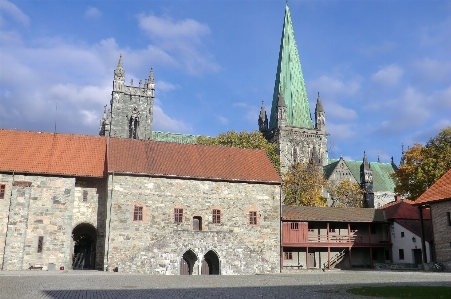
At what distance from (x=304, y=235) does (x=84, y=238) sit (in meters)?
21.0

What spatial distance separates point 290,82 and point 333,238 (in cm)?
4616

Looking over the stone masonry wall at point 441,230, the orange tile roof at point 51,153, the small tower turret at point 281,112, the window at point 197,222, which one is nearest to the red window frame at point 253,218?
the window at point 197,222

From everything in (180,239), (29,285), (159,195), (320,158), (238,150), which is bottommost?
(29,285)

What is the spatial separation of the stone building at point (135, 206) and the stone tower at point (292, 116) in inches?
1640

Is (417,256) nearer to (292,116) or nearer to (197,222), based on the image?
(197,222)

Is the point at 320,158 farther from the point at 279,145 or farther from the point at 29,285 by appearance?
the point at 29,285

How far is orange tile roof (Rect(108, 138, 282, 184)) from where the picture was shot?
35097 mm

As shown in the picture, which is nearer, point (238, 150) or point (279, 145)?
point (238, 150)

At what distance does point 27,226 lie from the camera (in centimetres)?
3262

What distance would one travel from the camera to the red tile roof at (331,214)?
41406 millimetres

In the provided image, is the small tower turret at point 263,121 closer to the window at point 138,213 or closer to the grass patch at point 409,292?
the window at point 138,213

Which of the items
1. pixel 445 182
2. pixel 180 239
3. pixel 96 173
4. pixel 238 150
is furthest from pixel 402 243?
pixel 96 173

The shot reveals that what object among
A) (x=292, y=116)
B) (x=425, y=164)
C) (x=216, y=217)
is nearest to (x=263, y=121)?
(x=292, y=116)

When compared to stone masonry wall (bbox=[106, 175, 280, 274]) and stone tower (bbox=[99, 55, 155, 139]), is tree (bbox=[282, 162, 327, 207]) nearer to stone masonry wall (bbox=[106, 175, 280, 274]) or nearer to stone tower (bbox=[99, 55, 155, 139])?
stone masonry wall (bbox=[106, 175, 280, 274])
